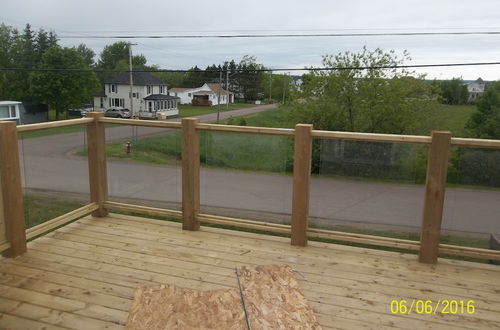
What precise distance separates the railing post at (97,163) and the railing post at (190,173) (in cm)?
112

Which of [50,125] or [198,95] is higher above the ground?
[50,125]

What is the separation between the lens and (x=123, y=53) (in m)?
75.6

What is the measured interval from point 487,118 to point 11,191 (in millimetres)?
21498

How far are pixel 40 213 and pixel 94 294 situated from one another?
163 centimetres

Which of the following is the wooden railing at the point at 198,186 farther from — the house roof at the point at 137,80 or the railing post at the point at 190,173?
the house roof at the point at 137,80

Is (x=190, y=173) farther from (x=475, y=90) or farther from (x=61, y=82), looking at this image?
(x=475, y=90)

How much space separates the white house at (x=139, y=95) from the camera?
168 ft

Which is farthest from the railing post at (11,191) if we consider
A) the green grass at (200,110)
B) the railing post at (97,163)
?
the green grass at (200,110)

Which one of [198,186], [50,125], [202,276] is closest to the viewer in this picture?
[202,276]

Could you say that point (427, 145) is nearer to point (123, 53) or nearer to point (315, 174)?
point (315, 174)

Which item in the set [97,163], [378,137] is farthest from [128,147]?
[378,137]

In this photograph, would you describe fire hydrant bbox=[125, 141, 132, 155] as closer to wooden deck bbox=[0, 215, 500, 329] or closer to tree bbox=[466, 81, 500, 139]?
wooden deck bbox=[0, 215, 500, 329]

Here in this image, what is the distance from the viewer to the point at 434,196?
3904 millimetres

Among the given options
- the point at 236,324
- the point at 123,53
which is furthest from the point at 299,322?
the point at 123,53
